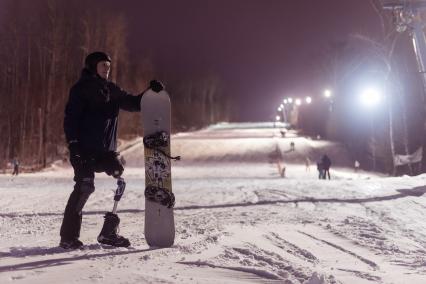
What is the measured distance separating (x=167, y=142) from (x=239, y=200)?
13.3ft

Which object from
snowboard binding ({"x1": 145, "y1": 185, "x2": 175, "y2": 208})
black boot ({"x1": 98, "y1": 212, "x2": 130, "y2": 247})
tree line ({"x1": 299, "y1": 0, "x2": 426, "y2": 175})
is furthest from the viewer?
tree line ({"x1": 299, "y1": 0, "x2": 426, "y2": 175})

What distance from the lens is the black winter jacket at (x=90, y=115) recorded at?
183 inches

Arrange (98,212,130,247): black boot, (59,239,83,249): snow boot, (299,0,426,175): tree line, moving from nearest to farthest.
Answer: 1. (59,239,83,249): snow boot
2. (98,212,130,247): black boot
3. (299,0,426,175): tree line

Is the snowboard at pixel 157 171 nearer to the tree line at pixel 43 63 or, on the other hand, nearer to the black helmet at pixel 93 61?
the black helmet at pixel 93 61

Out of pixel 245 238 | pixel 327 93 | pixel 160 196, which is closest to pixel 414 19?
pixel 245 238

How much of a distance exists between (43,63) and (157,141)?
35.5 metres

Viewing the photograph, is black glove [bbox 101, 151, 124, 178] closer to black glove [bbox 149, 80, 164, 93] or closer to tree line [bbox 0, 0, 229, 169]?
black glove [bbox 149, 80, 164, 93]

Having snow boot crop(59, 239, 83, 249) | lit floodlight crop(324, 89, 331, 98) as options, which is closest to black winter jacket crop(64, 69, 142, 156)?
snow boot crop(59, 239, 83, 249)

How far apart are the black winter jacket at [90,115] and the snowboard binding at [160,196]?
1.94ft

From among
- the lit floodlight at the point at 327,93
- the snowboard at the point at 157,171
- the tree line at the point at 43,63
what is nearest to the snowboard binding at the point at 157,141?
the snowboard at the point at 157,171

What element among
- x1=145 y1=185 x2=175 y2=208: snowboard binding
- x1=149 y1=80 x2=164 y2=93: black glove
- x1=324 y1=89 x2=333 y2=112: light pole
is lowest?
x1=145 y1=185 x2=175 y2=208: snowboard binding

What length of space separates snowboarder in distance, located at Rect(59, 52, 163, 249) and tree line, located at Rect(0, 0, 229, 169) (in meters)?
27.8

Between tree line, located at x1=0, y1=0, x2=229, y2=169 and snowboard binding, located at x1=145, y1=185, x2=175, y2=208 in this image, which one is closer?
snowboard binding, located at x1=145, y1=185, x2=175, y2=208

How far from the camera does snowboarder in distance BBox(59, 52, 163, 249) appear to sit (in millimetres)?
4664
